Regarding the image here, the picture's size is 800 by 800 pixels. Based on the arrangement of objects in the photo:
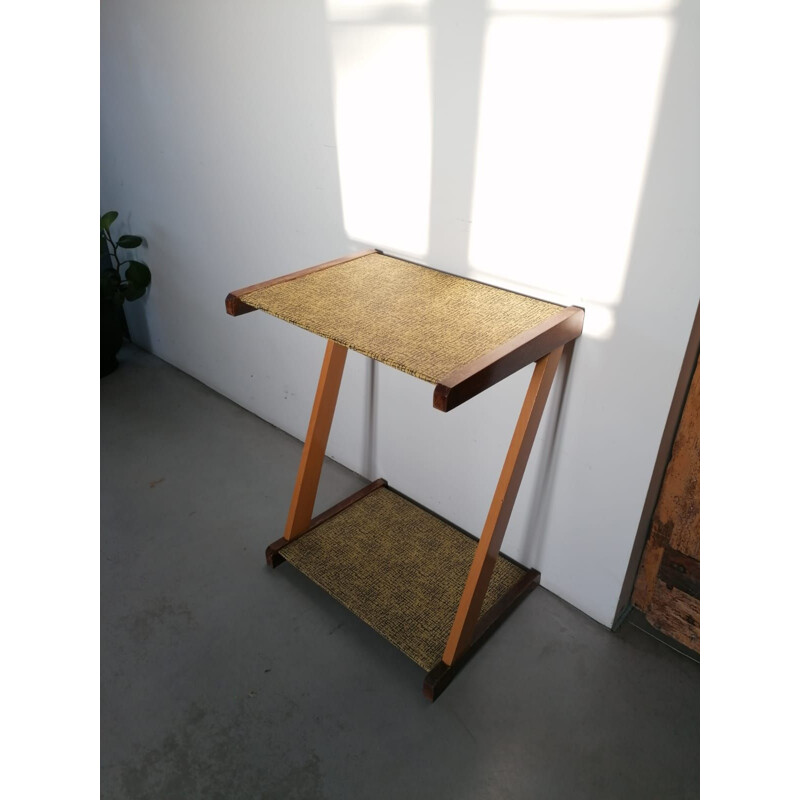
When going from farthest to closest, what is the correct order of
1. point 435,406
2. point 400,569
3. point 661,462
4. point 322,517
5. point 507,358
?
1. point 322,517
2. point 400,569
3. point 661,462
4. point 507,358
5. point 435,406

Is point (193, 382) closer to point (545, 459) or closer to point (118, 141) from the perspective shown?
point (118, 141)


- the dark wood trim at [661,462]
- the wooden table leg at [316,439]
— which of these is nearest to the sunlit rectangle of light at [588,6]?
the dark wood trim at [661,462]

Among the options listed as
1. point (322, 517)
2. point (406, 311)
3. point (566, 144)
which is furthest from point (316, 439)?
point (566, 144)

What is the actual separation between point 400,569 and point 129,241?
2197mm

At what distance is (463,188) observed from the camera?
5.95 ft

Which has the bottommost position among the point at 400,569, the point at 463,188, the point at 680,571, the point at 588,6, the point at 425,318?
the point at 400,569

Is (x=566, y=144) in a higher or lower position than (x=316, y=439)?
higher

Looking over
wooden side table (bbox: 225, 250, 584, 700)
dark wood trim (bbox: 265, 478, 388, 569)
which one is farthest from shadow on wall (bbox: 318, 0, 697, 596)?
dark wood trim (bbox: 265, 478, 388, 569)

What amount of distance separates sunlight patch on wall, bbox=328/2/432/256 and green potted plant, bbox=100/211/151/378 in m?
1.54

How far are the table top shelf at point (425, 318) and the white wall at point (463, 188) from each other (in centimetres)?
13

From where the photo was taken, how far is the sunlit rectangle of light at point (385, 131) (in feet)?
5.89

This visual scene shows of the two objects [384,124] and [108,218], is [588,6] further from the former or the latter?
[108,218]

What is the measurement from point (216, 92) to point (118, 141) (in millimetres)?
932

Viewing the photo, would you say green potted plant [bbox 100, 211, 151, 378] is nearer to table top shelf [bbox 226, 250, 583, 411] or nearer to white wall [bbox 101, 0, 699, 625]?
white wall [bbox 101, 0, 699, 625]
